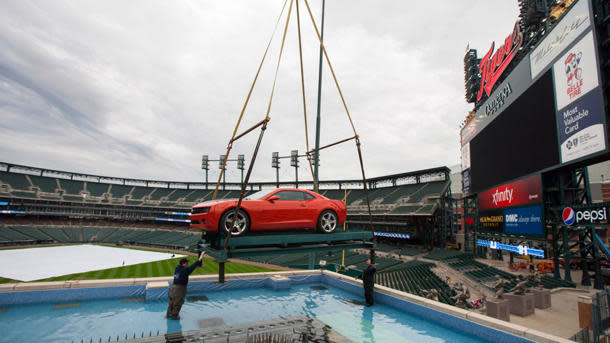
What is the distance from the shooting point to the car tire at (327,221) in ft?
26.7

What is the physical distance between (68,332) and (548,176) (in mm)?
23040

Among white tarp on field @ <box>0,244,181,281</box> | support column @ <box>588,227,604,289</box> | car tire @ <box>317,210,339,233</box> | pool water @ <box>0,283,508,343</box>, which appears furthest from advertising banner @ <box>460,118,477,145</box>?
white tarp on field @ <box>0,244,181,281</box>

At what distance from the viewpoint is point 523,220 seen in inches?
752

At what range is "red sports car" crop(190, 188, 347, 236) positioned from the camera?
6.83 metres

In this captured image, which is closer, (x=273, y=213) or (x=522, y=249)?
(x=273, y=213)

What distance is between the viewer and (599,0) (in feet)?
43.4

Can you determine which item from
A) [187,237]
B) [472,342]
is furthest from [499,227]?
[187,237]

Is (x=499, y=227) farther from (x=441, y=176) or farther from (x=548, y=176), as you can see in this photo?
(x=441, y=176)

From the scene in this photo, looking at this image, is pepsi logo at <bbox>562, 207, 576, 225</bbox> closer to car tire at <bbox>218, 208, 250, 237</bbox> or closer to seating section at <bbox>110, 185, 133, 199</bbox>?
car tire at <bbox>218, 208, 250, 237</bbox>

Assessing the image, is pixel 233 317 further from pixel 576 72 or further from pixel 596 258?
pixel 596 258

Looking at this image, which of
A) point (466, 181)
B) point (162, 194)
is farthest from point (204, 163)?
point (466, 181)

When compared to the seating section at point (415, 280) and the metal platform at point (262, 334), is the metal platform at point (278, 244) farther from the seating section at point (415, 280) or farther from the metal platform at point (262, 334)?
the seating section at point (415, 280)

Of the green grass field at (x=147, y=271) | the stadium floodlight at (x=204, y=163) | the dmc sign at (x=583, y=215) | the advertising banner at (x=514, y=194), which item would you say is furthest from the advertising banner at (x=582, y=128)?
the stadium floodlight at (x=204, y=163)

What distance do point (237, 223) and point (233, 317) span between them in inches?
115
